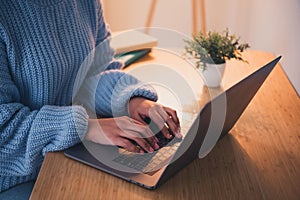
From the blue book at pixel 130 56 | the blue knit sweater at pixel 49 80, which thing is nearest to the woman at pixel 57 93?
the blue knit sweater at pixel 49 80

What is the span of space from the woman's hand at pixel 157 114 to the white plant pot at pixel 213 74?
25 centimetres

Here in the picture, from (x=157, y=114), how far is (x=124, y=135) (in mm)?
113

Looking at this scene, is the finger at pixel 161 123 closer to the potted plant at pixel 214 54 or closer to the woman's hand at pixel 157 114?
the woman's hand at pixel 157 114

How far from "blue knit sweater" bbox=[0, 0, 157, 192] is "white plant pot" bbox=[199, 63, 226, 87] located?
0.22 m

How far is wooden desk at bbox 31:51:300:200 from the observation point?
717 millimetres

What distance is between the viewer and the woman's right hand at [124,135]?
2.72 ft

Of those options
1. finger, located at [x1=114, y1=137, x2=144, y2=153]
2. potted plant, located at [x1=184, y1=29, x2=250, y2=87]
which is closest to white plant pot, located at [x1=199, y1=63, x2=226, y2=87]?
potted plant, located at [x1=184, y1=29, x2=250, y2=87]

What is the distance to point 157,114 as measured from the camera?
927 millimetres

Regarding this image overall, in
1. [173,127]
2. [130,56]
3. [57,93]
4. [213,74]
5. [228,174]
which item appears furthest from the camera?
[130,56]

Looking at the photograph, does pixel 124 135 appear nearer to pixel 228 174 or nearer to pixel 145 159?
pixel 145 159

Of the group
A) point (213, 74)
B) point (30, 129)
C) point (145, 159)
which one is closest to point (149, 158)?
point (145, 159)

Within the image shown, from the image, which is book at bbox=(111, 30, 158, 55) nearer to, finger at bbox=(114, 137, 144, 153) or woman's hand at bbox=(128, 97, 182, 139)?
woman's hand at bbox=(128, 97, 182, 139)

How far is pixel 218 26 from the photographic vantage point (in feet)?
8.25

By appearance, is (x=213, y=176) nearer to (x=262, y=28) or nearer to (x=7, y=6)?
(x=7, y=6)
